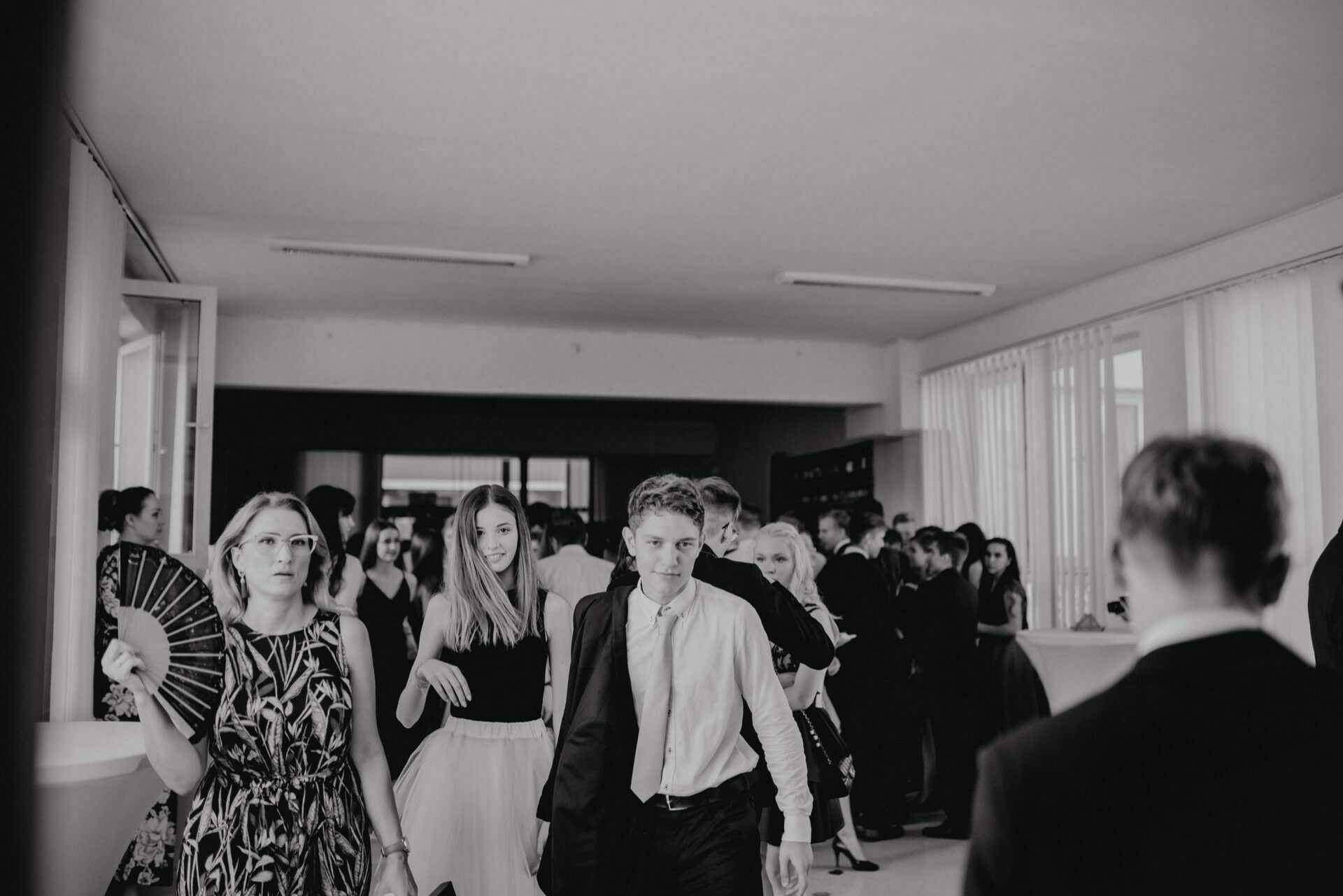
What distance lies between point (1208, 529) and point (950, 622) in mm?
5375

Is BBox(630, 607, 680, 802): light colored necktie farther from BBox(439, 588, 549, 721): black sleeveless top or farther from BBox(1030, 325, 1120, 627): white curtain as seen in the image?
BBox(1030, 325, 1120, 627): white curtain

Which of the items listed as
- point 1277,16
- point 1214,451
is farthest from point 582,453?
point 1214,451

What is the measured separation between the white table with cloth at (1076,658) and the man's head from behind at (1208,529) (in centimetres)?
509

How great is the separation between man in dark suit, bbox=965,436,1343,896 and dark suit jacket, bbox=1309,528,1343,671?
112 inches

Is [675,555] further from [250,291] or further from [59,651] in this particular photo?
[250,291]

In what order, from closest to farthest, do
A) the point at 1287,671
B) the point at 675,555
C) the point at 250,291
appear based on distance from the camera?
the point at 1287,671 → the point at 675,555 → the point at 250,291

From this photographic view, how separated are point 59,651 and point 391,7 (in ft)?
9.84

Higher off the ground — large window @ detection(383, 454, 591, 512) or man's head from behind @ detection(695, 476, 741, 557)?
large window @ detection(383, 454, 591, 512)

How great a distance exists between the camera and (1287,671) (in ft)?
3.28

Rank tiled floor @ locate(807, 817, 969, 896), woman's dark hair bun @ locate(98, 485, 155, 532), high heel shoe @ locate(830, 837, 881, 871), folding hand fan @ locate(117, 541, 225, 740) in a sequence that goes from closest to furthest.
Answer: folding hand fan @ locate(117, 541, 225, 740)
woman's dark hair bun @ locate(98, 485, 155, 532)
tiled floor @ locate(807, 817, 969, 896)
high heel shoe @ locate(830, 837, 881, 871)

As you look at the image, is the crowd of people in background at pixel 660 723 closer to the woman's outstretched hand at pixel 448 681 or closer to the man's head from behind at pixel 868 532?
the woman's outstretched hand at pixel 448 681

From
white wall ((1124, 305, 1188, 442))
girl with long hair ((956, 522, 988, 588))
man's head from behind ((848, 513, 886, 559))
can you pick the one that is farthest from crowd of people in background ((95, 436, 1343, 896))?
white wall ((1124, 305, 1188, 442))

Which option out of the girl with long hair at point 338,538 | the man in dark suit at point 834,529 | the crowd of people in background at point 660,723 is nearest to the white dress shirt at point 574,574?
the crowd of people in background at point 660,723

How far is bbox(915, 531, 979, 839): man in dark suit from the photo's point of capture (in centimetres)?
622
